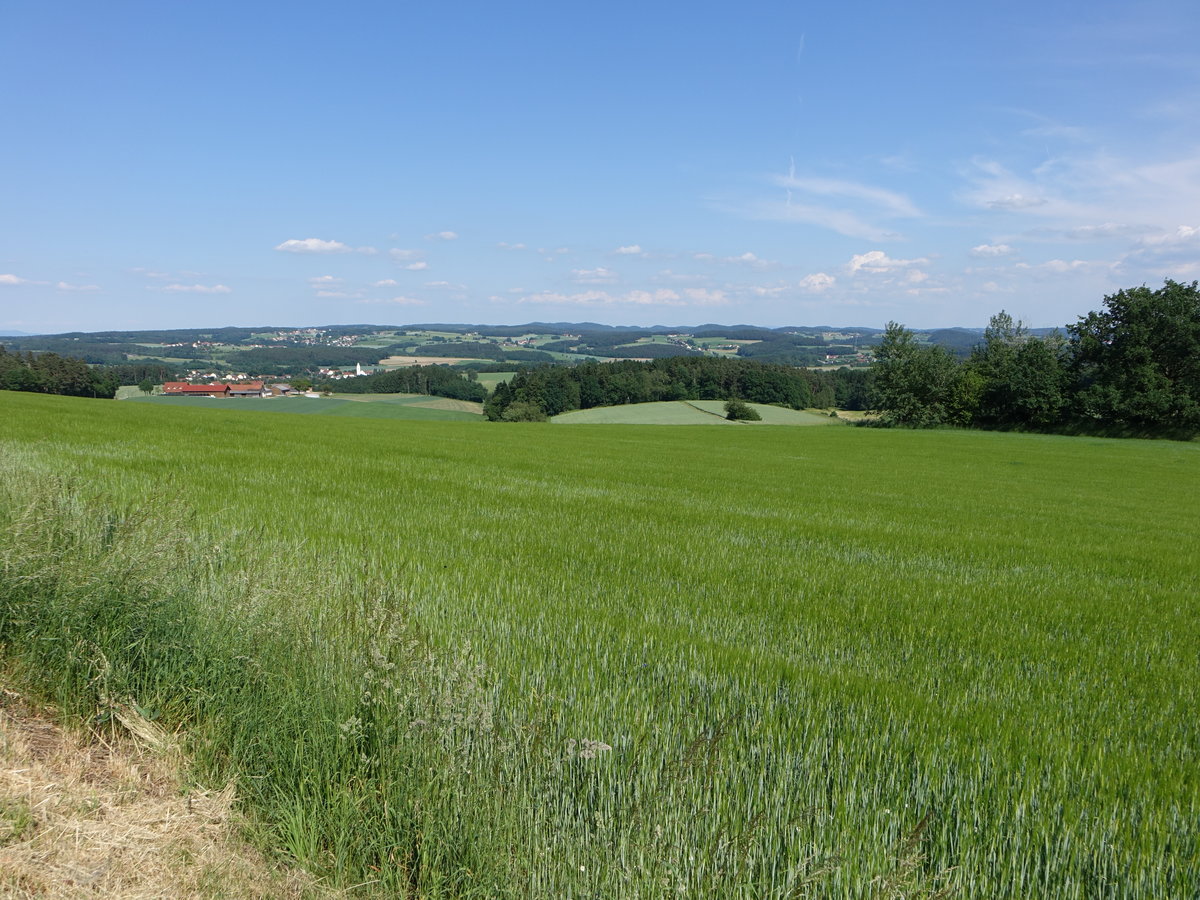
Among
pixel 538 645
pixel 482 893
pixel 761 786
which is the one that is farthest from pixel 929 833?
pixel 538 645

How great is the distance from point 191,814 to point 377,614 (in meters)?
1.57

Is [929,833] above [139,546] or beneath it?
beneath

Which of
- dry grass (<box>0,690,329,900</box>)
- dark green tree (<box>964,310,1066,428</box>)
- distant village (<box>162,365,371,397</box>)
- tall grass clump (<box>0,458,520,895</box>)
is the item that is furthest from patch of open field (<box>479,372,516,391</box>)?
dry grass (<box>0,690,329,900</box>)

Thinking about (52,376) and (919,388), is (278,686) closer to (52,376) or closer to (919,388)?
(919,388)

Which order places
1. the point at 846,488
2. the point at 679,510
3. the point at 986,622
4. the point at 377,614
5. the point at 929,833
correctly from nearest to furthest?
the point at 929,833 < the point at 377,614 < the point at 986,622 < the point at 679,510 < the point at 846,488

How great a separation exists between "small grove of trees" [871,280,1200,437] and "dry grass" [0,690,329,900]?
81764 mm

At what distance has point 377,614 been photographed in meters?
5.16

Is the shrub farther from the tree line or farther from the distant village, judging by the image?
the distant village

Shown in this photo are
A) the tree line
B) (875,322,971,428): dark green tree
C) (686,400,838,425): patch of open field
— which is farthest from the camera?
the tree line

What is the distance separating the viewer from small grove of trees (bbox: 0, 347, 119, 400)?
275ft

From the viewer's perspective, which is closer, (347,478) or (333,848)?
(333,848)

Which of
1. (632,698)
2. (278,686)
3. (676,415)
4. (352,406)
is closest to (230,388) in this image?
(352,406)

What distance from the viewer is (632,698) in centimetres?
503

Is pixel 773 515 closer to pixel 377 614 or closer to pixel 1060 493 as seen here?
pixel 377 614
